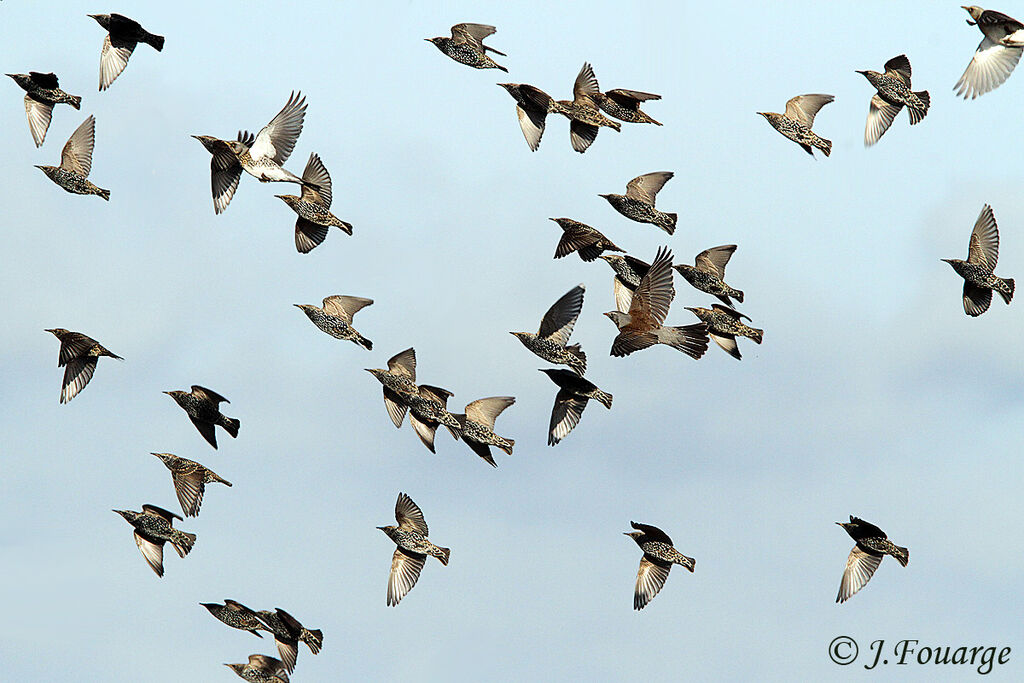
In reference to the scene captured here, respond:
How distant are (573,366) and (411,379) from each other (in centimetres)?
310

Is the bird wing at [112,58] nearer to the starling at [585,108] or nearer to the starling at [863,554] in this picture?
the starling at [585,108]

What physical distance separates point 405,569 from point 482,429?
3.82 m

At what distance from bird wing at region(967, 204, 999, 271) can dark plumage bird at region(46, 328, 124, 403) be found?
16.9 meters

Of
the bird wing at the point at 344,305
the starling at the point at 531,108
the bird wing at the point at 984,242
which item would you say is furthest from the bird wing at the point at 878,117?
the bird wing at the point at 344,305

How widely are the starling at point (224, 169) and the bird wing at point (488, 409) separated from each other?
19.5ft

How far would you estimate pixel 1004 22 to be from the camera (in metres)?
27.0

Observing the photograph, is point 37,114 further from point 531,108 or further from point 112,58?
point 531,108

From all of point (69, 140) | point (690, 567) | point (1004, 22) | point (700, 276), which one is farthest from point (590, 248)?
point (69, 140)

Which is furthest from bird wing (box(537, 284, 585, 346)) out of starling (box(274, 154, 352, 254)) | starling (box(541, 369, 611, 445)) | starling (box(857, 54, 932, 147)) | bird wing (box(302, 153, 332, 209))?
starling (box(857, 54, 932, 147))

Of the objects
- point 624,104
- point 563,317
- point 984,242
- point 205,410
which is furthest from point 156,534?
point 984,242

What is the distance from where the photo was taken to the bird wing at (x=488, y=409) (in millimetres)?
27078

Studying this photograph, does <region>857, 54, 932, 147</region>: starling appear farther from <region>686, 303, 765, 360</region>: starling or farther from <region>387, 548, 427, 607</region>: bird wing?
<region>387, 548, 427, 607</region>: bird wing

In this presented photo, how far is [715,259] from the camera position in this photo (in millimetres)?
28266

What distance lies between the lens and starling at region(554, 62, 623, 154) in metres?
28.2
